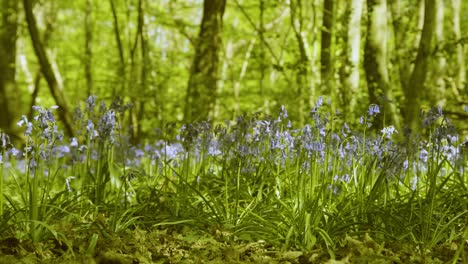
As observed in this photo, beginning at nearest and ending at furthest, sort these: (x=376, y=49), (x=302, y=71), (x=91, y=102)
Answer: (x=91, y=102)
(x=376, y=49)
(x=302, y=71)

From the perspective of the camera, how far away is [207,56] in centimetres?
962

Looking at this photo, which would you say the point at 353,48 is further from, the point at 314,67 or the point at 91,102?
the point at 91,102

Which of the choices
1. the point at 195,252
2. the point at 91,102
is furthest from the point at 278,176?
the point at 91,102

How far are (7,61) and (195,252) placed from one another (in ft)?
27.6

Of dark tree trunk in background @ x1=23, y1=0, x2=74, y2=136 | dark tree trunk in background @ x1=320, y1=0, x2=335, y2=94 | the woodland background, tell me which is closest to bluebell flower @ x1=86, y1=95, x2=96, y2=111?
the woodland background

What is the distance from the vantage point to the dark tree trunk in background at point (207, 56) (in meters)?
9.49

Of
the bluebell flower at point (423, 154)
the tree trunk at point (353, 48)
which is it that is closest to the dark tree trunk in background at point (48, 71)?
the tree trunk at point (353, 48)

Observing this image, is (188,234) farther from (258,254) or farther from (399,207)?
(399,207)

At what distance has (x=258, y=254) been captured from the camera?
336cm

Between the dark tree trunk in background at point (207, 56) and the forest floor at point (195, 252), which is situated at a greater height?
the dark tree trunk in background at point (207, 56)

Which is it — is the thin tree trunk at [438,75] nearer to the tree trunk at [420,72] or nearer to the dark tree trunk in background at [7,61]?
the tree trunk at [420,72]

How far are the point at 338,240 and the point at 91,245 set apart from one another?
144 cm

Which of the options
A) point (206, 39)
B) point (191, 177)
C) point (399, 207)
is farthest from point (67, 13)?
point (399, 207)

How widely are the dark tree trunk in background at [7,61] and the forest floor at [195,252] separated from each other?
7.33 meters
